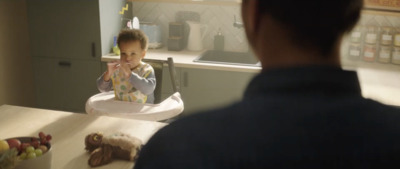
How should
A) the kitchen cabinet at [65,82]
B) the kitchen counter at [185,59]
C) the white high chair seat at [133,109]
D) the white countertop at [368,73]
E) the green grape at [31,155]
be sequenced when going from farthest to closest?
1. the kitchen cabinet at [65,82]
2. the kitchen counter at [185,59]
3. the white countertop at [368,73]
4. the white high chair seat at [133,109]
5. the green grape at [31,155]

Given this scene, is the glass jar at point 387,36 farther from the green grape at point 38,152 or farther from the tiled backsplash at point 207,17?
the green grape at point 38,152

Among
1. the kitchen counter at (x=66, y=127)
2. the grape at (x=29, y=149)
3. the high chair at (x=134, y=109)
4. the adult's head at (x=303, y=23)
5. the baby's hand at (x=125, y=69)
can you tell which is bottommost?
the high chair at (x=134, y=109)

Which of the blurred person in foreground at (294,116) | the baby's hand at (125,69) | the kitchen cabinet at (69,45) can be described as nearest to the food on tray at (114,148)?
the baby's hand at (125,69)

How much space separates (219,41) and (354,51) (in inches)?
39.7

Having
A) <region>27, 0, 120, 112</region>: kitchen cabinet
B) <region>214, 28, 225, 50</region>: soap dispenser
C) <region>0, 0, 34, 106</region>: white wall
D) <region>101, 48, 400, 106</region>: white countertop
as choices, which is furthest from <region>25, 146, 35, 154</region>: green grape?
<region>214, 28, 225, 50</region>: soap dispenser

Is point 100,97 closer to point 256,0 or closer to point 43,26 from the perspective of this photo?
point 43,26

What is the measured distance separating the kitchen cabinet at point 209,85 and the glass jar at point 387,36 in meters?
0.97

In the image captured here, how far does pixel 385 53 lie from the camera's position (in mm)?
3049

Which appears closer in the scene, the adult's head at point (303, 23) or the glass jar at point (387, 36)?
the adult's head at point (303, 23)

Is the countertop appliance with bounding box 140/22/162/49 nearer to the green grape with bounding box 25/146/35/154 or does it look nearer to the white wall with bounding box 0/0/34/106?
the white wall with bounding box 0/0/34/106

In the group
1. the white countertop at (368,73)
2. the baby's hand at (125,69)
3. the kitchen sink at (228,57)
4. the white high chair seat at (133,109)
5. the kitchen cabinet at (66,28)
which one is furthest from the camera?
the kitchen sink at (228,57)

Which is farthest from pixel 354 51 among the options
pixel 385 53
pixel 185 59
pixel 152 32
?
pixel 152 32

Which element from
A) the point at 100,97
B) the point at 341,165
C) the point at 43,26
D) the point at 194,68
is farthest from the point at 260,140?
the point at 43,26

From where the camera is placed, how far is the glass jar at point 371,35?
9.95 feet
